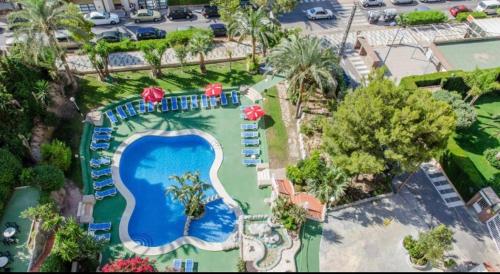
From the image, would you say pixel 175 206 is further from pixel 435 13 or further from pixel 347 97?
pixel 435 13

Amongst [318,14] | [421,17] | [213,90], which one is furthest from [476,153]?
[318,14]

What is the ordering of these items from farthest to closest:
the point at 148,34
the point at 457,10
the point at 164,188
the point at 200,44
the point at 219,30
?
the point at 457,10, the point at 219,30, the point at 148,34, the point at 200,44, the point at 164,188

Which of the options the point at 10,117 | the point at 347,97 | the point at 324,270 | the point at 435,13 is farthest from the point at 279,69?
the point at 435,13

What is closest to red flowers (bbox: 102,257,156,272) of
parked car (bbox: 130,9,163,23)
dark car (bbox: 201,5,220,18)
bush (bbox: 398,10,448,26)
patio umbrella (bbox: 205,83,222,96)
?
patio umbrella (bbox: 205,83,222,96)

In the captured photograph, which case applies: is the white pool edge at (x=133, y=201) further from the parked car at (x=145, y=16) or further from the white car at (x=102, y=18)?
the white car at (x=102, y=18)

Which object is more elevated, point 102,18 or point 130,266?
point 102,18

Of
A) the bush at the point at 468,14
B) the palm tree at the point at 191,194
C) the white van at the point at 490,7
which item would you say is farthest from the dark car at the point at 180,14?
the white van at the point at 490,7

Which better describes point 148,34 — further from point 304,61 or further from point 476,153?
point 476,153
